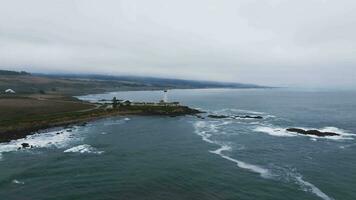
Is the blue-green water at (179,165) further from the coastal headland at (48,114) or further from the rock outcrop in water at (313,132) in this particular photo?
the coastal headland at (48,114)

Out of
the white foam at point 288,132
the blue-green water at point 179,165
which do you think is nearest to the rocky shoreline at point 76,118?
the blue-green water at point 179,165

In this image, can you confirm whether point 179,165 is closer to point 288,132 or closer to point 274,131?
point 274,131

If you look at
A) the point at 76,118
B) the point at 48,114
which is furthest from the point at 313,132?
the point at 48,114

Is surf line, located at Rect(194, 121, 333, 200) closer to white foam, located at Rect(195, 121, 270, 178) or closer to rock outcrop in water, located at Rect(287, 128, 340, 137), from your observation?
white foam, located at Rect(195, 121, 270, 178)

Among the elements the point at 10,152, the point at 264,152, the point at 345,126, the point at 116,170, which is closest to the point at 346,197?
the point at 264,152

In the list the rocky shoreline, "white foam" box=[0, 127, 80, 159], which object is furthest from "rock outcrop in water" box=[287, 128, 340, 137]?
"white foam" box=[0, 127, 80, 159]

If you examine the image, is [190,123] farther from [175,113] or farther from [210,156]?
[210,156]
